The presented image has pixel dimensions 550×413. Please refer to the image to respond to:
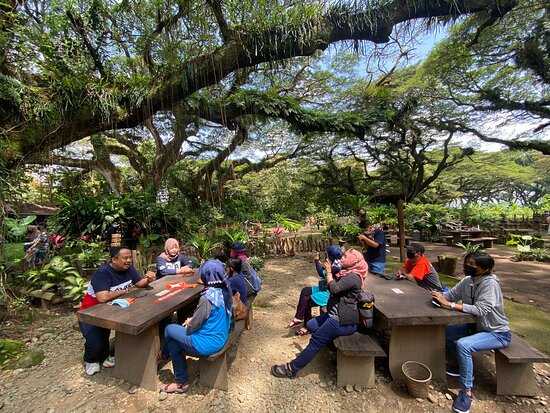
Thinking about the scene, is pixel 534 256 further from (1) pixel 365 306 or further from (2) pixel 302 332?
(1) pixel 365 306

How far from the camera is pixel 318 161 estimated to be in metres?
15.1

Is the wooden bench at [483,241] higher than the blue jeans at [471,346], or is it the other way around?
the blue jeans at [471,346]

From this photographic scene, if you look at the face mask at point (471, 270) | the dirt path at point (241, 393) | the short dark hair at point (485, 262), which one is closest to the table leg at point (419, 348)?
the dirt path at point (241, 393)

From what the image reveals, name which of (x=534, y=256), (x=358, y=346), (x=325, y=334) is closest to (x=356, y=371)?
(x=358, y=346)

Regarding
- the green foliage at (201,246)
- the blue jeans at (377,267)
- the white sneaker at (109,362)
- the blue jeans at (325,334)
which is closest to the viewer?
the blue jeans at (325,334)

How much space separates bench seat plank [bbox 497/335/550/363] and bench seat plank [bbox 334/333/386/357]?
3.25ft

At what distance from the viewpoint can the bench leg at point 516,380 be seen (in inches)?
91.3

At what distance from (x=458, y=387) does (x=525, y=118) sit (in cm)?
1092

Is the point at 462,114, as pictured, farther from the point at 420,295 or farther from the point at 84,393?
the point at 84,393

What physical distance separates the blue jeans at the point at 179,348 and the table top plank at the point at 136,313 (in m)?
0.17

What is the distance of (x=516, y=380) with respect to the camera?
2328mm

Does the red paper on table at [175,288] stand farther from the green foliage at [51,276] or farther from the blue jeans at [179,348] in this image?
the green foliage at [51,276]

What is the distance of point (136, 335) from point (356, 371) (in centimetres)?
205

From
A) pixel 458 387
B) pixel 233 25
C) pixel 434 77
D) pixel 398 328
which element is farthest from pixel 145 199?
pixel 434 77
